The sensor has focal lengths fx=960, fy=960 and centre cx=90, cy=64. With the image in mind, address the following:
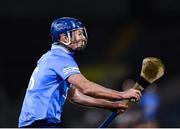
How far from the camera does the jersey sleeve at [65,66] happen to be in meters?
8.93

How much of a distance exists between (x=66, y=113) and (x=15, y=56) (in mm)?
2404

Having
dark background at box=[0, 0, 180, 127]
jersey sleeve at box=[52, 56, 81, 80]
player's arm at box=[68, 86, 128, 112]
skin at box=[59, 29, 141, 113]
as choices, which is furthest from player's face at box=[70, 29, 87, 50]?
dark background at box=[0, 0, 180, 127]

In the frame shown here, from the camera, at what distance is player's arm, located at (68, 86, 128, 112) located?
9183 mm

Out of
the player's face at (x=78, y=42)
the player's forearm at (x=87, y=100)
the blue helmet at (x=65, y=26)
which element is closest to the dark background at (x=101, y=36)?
the player's forearm at (x=87, y=100)

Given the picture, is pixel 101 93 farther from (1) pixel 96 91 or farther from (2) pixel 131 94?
(2) pixel 131 94

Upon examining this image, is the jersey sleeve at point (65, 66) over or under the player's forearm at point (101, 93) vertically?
over

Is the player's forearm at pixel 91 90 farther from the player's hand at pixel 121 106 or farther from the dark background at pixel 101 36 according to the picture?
the dark background at pixel 101 36

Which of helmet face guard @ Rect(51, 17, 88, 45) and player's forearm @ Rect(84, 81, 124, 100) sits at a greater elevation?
helmet face guard @ Rect(51, 17, 88, 45)

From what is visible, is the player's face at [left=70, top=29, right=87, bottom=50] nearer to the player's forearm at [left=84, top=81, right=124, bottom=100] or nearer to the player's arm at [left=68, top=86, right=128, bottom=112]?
the player's forearm at [left=84, top=81, right=124, bottom=100]

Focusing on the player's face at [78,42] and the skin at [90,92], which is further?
the player's face at [78,42]

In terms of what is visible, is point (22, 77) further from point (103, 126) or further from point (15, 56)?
point (103, 126)

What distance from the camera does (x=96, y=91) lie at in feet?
29.2

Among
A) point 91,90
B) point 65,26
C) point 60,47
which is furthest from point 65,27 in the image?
point 91,90

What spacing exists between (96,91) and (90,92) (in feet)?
0.19
